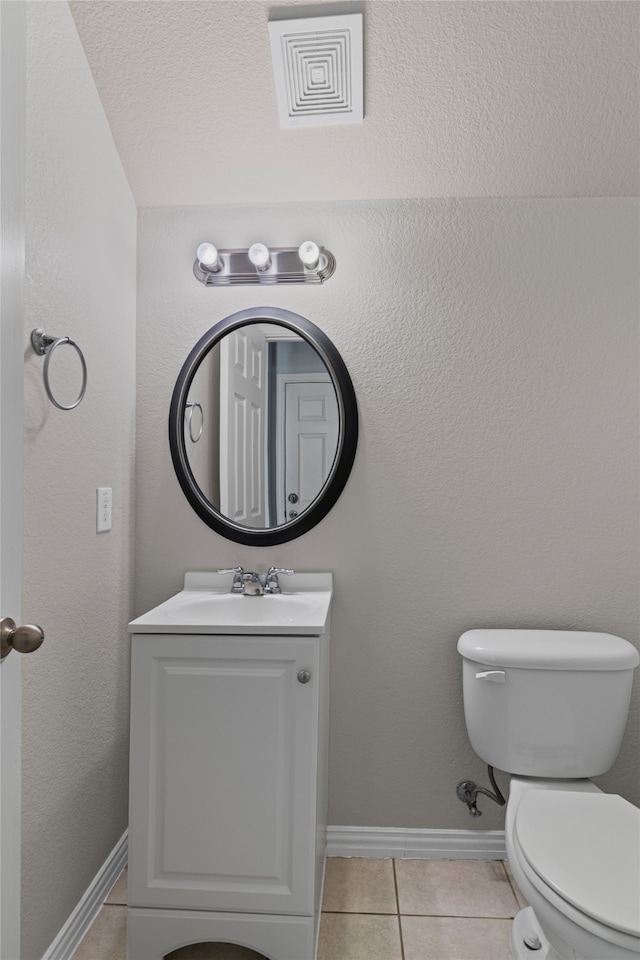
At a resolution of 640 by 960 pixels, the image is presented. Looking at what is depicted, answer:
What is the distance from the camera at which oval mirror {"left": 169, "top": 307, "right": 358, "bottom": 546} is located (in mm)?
1960

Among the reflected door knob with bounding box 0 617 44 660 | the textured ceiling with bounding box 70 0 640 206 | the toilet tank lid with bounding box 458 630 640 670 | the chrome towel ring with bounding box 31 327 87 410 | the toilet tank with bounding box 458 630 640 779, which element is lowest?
the toilet tank with bounding box 458 630 640 779

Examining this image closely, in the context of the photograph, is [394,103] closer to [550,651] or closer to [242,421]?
[242,421]

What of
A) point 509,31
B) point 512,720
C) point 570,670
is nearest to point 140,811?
point 512,720

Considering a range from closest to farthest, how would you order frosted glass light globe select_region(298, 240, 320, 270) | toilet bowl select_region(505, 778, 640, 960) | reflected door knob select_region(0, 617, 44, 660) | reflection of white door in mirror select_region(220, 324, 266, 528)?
reflected door knob select_region(0, 617, 44, 660)
toilet bowl select_region(505, 778, 640, 960)
frosted glass light globe select_region(298, 240, 320, 270)
reflection of white door in mirror select_region(220, 324, 266, 528)

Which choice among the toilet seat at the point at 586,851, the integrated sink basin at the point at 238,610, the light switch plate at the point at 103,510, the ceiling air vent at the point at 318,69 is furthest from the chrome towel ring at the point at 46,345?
the toilet seat at the point at 586,851

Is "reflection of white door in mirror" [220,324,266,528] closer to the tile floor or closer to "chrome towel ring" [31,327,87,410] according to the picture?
"chrome towel ring" [31,327,87,410]

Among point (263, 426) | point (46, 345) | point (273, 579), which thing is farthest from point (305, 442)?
point (46, 345)

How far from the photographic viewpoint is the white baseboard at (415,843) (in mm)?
1941

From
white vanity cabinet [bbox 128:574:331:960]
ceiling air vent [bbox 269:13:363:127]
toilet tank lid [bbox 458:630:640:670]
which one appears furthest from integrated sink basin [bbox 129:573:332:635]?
ceiling air vent [bbox 269:13:363:127]

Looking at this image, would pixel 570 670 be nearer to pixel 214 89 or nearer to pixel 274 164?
pixel 274 164

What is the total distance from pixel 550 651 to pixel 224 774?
92cm

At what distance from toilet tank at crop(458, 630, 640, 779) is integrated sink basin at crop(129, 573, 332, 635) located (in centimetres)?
51

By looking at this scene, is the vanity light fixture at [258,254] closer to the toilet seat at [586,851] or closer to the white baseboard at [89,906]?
the toilet seat at [586,851]

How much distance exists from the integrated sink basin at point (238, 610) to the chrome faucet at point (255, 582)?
0.02 metres
